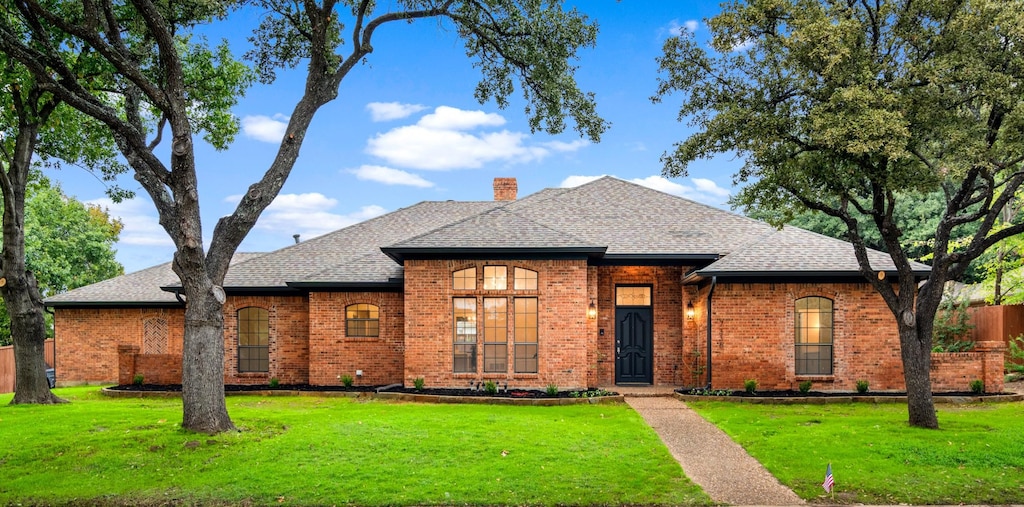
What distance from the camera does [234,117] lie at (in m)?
15.7

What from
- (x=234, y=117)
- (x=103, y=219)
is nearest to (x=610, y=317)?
(x=234, y=117)

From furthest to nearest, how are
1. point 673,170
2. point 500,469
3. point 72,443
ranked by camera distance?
point 673,170 < point 72,443 < point 500,469

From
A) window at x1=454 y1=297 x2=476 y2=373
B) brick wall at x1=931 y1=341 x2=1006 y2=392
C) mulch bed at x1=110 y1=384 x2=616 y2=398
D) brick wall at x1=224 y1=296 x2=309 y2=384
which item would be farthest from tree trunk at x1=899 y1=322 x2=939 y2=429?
brick wall at x1=224 y1=296 x2=309 y2=384

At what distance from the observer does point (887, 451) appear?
9266 mm

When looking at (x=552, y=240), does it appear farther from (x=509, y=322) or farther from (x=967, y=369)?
(x=967, y=369)

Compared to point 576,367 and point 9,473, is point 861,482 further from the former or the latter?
point 9,473

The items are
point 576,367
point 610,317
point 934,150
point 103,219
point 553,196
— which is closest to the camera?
point 934,150

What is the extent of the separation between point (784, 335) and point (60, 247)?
29265 mm

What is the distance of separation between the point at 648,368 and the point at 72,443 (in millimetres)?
12314

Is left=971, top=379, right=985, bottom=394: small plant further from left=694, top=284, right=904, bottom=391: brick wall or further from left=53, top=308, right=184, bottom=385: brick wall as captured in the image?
left=53, top=308, right=184, bottom=385: brick wall

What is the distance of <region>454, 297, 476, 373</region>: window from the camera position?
15508mm

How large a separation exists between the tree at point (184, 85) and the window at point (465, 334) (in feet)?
15.5

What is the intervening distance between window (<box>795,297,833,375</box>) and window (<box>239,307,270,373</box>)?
538 inches

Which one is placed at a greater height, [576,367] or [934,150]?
[934,150]
